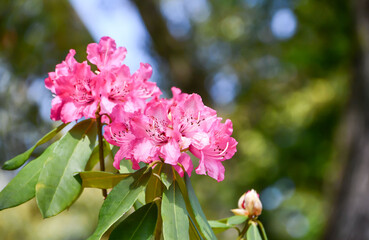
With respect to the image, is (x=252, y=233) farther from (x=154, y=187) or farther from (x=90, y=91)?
(x=90, y=91)

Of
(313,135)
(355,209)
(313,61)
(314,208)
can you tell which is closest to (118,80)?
(355,209)

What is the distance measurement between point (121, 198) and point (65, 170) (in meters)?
0.10

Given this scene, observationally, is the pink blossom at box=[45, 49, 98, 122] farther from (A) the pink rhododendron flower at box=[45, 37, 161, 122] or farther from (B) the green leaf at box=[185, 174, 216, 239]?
(B) the green leaf at box=[185, 174, 216, 239]

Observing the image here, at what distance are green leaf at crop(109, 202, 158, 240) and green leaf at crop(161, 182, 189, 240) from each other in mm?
30

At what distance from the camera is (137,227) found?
607mm

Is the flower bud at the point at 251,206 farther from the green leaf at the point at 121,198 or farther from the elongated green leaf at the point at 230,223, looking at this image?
the green leaf at the point at 121,198

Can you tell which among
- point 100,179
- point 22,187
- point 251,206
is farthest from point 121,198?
point 251,206

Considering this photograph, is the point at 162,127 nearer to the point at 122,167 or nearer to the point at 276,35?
the point at 122,167

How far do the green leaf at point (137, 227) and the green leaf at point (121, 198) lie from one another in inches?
1.0

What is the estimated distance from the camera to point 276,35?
6.78m

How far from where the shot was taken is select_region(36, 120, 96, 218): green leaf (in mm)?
592

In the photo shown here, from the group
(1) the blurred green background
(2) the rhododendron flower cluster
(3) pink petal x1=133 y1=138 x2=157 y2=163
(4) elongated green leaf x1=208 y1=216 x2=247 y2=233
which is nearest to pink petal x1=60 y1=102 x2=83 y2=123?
(2) the rhododendron flower cluster

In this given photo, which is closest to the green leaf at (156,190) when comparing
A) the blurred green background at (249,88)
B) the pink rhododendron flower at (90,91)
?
the pink rhododendron flower at (90,91)

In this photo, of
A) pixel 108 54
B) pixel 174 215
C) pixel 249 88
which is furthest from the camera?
pixel 249 88
